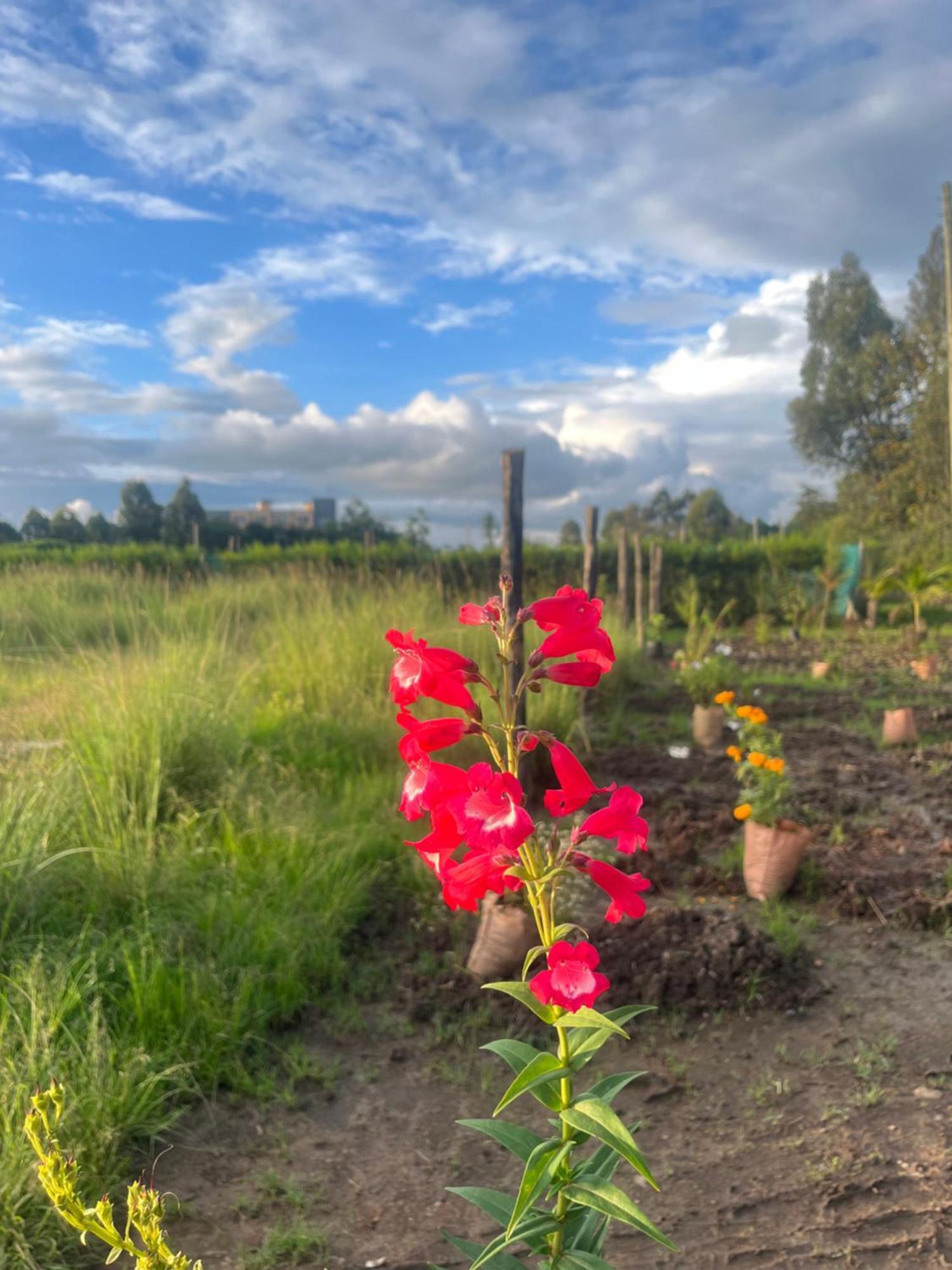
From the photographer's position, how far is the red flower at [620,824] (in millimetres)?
1178

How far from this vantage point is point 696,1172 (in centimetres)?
230

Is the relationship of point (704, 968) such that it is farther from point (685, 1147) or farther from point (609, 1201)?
point (609, 1201)

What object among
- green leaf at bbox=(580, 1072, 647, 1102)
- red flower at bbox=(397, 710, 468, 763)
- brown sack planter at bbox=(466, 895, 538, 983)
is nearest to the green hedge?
brown sack planter at bbox=(466, 895, 538, 983)

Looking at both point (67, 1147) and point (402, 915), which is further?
point (402, 915)

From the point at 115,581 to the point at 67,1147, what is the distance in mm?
5927

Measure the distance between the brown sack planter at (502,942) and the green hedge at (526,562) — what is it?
266 inches

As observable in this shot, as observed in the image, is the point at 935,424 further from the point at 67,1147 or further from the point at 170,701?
the point at 67,1147

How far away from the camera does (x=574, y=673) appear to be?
1.21 meters

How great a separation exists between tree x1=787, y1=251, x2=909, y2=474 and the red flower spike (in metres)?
30.2

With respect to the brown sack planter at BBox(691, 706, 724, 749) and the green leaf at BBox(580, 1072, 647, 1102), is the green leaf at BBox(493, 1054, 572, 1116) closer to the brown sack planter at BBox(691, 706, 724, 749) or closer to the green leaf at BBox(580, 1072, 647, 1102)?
the green leaf at BBox(580, 1072, 647, 1102)

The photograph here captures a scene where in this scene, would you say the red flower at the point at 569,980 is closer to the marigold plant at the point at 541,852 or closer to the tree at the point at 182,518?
the marigold plant at the point at 541,852

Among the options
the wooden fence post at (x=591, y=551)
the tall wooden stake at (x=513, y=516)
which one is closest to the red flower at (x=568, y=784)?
the tall wooden stake at (x=513, y=516)

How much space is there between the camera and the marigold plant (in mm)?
1096

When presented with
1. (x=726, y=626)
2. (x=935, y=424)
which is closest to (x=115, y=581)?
(x=726, y=626)
